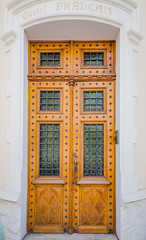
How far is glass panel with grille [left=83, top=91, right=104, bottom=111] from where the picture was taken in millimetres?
4121

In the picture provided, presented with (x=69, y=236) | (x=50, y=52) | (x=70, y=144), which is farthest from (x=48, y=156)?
(x=50, y=52)

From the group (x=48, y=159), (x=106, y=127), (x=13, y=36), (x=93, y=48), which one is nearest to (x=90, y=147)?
(x=106, y=127)

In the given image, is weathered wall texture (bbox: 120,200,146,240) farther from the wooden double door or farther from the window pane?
the window pane

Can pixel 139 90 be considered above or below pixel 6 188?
above

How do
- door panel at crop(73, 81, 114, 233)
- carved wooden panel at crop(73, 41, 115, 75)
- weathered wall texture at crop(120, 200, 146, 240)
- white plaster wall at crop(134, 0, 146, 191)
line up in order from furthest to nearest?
carved wooden panel at crop(73, 41, 115, 75) < door panel at crop(73, 81, 114, 233) < white plaster wall at crop(134, 0, 146, 191) < weathered wall texture at crop(120, 200, 146, 240)

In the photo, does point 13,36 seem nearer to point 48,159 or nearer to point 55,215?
point 48,159

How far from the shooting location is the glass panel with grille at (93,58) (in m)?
4.17


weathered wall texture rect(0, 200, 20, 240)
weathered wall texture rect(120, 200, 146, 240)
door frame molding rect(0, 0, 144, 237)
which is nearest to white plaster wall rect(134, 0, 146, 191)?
door frame molding rect(0, 0, 144, 237)

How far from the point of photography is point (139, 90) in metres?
3.79

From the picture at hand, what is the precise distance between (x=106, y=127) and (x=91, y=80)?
0.92 meters

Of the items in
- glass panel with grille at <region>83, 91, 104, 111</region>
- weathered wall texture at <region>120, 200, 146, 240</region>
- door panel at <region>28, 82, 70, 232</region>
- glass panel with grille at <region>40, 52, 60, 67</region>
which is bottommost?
weathered wall texture at <region>120, 200, 146, 240</region>

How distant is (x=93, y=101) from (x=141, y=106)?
88cm

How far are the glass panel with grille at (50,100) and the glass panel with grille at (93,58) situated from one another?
820mm

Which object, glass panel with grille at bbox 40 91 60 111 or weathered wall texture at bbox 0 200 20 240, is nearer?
weathered wall texture at bbox 0 200 20 240
